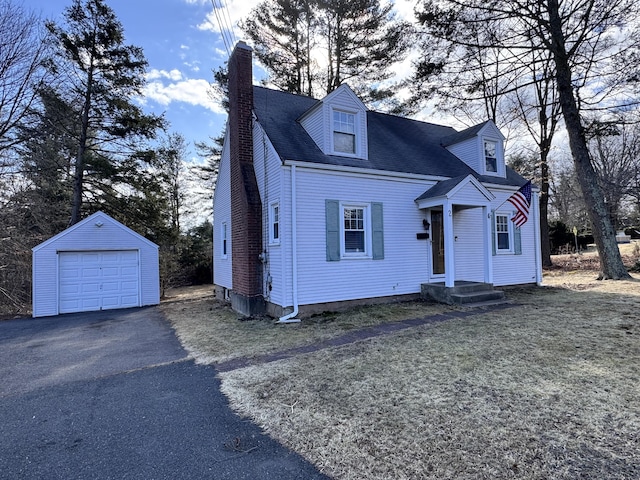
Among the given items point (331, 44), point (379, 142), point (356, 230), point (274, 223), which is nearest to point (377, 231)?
point (356, 230)

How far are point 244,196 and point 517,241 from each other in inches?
372

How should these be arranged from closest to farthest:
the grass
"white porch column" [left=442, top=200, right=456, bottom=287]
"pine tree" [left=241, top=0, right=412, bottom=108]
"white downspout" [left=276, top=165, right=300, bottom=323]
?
the grass < "white downspout" [left=276, top=165, right=300, bottom=323] < "white porch column" [left=442, top=200, right=456, bottom=287] < "pine tree" [left=241, top=0, right=412, bottom=108]

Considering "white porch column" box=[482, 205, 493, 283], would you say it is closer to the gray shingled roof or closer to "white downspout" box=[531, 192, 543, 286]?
the gray shingled roof

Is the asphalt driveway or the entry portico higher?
the entry portico

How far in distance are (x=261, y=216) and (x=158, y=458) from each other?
689 centimetres

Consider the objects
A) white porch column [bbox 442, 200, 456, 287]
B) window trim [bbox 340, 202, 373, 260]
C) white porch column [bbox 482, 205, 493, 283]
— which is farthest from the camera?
white porch column [bbox 482, 205, 493, 283]

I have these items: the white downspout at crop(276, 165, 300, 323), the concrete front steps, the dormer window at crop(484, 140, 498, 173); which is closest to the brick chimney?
the white downspout at crop(276, 165, 300, 323)

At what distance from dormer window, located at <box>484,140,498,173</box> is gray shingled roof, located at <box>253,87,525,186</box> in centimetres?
52

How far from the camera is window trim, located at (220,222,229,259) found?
11.8 meters

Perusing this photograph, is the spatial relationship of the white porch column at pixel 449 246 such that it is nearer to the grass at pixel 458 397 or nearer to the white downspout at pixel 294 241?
the grass at pixel 458 397

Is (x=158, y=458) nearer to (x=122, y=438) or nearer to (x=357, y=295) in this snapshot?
(x=122, y=438)

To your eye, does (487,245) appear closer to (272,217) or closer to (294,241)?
(294,241)

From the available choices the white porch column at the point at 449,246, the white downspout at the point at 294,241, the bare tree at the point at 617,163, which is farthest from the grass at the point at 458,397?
the bare tree at the point at 617,163

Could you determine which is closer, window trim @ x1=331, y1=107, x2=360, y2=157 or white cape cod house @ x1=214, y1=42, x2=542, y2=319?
white cape cod house @ x1=214, y1=42, x2=542, y2=319
